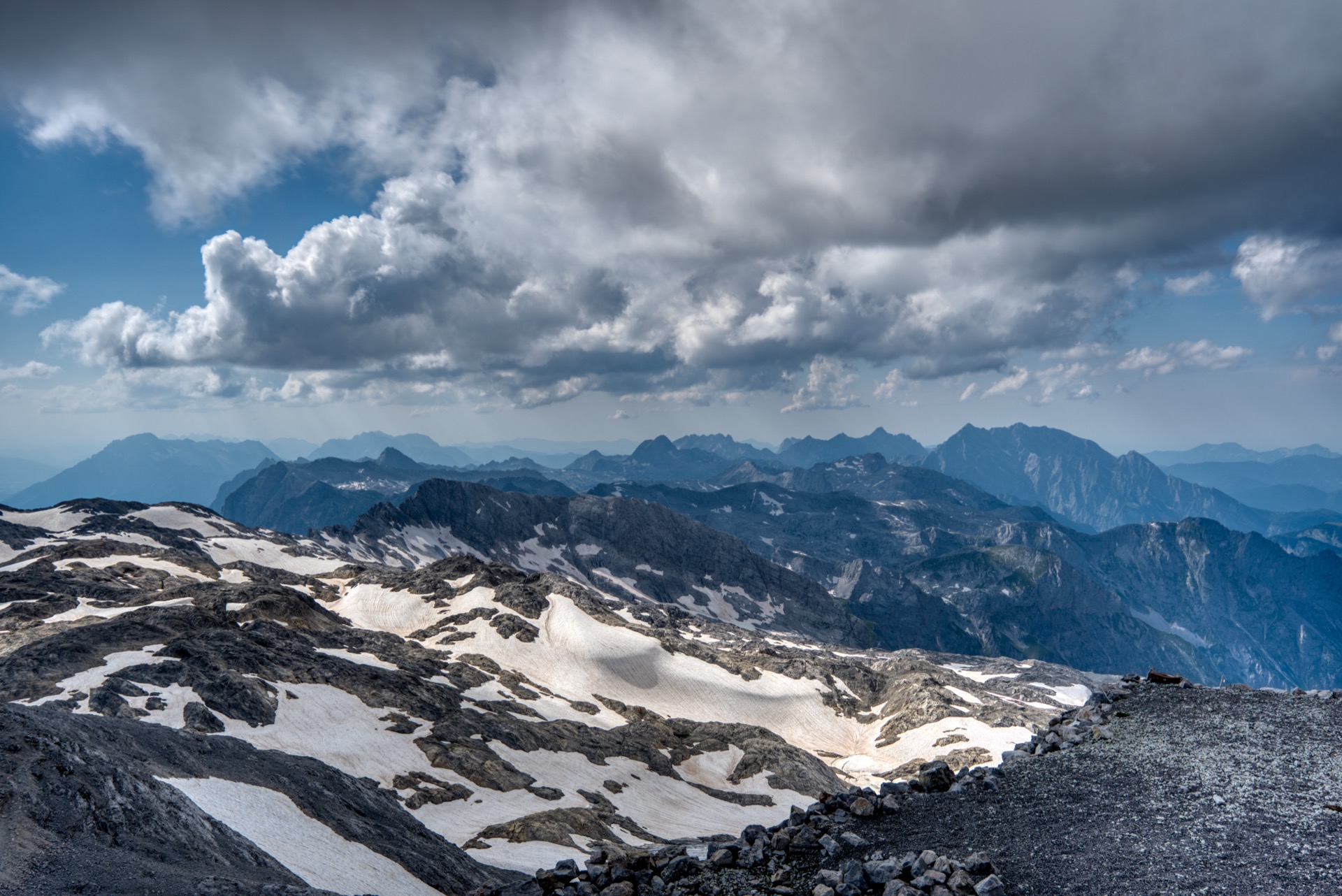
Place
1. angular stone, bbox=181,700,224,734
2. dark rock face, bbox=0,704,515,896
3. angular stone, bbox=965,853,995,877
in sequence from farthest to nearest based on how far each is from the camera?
angular stone, bbox=181,700,224,734 < dark rock face, bbox=0,704,515,896 < angular stone, bbox=965,853,995,877

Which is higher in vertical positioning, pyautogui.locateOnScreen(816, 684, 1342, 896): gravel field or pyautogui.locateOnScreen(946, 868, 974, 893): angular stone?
pyautogui.locateOnScreen(946, 868, 974, 893): angular stone

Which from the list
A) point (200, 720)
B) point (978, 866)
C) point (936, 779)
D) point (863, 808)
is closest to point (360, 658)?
point (200, 720)

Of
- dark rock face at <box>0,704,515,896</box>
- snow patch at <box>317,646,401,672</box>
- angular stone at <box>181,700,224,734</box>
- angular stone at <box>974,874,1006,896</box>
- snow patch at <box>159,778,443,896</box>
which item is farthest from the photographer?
A: snow patch at <box>317,646,401,672</box>

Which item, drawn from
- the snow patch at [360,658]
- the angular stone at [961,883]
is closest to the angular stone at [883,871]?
the angular stone at [961,883]

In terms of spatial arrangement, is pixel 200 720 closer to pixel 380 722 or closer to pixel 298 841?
pixel 380 722

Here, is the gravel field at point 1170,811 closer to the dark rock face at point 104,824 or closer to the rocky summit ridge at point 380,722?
the rocky summit ridge at point 380,722

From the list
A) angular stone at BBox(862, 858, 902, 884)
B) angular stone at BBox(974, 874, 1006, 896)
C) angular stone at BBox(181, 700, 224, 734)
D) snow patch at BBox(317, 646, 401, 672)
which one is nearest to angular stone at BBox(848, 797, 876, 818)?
angular stone at BBox(862, 858, 902, 884)

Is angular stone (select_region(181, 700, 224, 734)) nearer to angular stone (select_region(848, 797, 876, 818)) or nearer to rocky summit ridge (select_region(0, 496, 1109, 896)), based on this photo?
rocky summit ridge (select_region(0, 496, 1109, 896))
